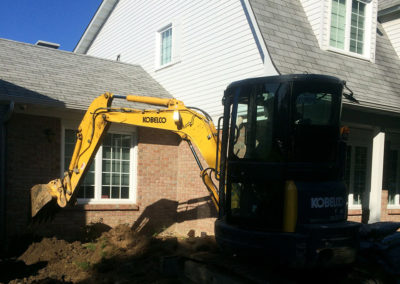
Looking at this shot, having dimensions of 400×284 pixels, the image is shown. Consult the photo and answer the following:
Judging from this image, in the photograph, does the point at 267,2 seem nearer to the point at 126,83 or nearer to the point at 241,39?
the point at 241,39

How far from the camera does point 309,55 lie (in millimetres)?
9477

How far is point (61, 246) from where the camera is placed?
805 centimetres

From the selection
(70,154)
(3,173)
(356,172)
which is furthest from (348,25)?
(3,173)

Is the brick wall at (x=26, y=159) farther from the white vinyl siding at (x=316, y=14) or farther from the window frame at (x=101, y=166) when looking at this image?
the white vinyl siding at (x=316, y=14)

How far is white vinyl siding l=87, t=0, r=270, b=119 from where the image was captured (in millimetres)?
9812

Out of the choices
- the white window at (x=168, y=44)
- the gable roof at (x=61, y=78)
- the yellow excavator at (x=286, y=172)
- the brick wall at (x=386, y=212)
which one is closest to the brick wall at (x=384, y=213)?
the brick wall at (x=386, y=212)

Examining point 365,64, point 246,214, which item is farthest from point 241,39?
point 246,214

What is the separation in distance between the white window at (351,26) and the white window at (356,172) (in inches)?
106

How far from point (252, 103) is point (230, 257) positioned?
212 cm

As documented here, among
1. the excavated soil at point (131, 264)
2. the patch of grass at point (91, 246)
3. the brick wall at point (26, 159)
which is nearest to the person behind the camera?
the excavated soil at point (131, 264)

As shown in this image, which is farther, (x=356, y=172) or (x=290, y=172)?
(x=356, y=172)

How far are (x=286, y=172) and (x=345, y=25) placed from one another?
739 cm

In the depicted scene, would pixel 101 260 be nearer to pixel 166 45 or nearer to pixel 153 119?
pixel 153 119

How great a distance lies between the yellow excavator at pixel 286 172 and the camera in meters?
4.52
